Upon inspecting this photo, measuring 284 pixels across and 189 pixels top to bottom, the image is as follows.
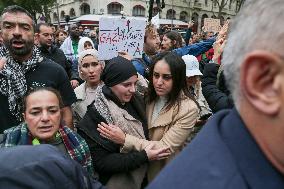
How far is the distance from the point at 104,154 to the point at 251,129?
177 cm

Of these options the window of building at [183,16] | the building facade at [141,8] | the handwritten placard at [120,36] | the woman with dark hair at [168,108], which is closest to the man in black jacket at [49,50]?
the handwritten placard at [120,36]

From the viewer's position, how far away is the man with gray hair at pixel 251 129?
2.25 ft

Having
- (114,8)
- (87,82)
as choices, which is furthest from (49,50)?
(114,8)

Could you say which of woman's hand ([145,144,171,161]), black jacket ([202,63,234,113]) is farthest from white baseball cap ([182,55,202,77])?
woman's hand ([145,144,171,161])

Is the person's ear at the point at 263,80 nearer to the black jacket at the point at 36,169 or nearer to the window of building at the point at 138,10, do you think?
the black jacket at the point at 36,169

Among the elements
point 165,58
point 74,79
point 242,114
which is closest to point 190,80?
point 165,58

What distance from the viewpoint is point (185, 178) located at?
73cm

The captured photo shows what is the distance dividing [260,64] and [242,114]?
129mm

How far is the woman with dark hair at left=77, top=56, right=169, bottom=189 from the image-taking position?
2.38 meters

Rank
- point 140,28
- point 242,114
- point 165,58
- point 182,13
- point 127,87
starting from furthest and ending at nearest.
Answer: point 182,13, point 140,28, point 165,58, point 127,87, point 242,114

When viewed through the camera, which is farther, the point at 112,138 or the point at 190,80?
the point at 190,80

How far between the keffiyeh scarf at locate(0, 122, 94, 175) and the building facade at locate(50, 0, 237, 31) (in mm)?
38798

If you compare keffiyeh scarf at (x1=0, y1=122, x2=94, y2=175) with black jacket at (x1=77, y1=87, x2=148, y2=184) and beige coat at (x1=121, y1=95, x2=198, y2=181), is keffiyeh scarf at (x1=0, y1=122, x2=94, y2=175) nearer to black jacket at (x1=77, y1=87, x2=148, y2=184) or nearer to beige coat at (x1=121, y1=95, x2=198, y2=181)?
black jacket at (x1=77, y1=87, x2=148, y2=184)

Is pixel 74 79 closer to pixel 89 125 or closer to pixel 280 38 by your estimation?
pixel 89 125
